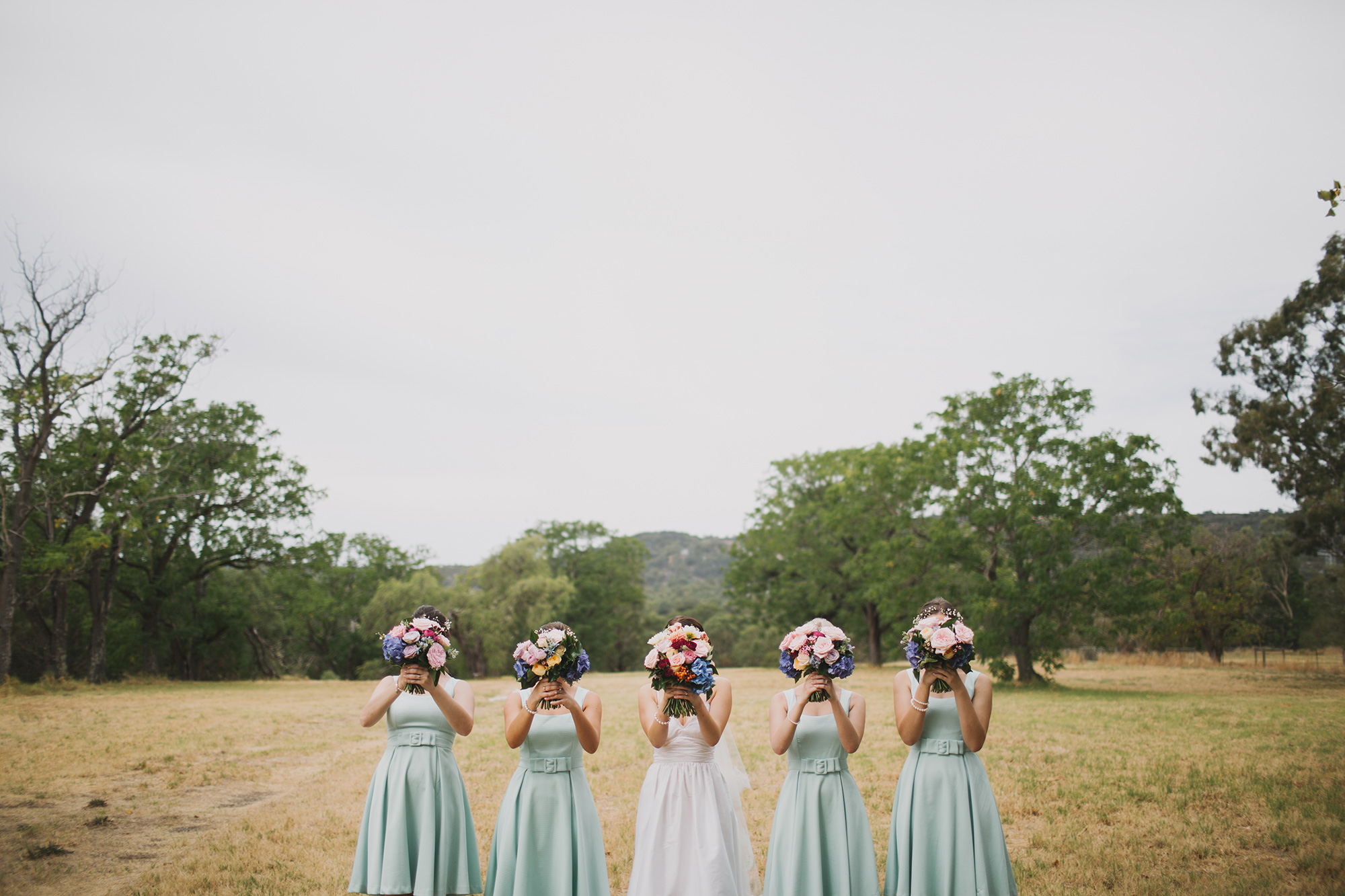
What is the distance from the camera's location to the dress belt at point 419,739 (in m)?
5.98

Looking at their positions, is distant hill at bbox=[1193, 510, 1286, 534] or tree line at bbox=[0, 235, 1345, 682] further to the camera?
distant hill at bbox=[1193, 510, 1286, 534]

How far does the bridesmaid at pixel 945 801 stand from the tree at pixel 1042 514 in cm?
2217

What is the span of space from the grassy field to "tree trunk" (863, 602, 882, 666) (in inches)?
778

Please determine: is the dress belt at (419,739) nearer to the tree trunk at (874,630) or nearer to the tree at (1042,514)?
the tree at (1042,514)

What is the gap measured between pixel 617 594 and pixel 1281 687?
4270 cm

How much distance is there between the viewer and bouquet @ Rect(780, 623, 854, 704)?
5414 mm

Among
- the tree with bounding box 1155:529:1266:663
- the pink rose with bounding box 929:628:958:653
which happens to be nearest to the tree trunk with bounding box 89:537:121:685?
the pink rose with bounding box 929:628:958:653

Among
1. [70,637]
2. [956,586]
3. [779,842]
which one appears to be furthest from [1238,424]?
[70,637]

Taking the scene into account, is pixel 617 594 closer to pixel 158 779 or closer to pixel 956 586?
pixel 956 586

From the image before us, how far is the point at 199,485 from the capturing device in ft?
118

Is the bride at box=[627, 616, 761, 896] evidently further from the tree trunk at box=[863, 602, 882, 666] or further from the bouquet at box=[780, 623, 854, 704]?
the tree trunk at box=[863, 602, 882, 666]

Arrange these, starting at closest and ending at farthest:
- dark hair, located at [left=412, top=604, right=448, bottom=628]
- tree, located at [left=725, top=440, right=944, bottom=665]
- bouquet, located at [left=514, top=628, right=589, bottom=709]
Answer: bouquet, located at [left=514, top=628, right=589, bottom=709] < dark hair, located at [left=412, top=604, right=448, bottom=628] < tree, located at [left=725, top=440, right=944, bottom=665]

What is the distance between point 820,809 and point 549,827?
1.86 m

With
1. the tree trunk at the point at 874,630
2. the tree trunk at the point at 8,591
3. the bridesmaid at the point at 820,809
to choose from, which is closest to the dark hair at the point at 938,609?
the bridesmaid at the point at 820,809
